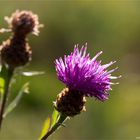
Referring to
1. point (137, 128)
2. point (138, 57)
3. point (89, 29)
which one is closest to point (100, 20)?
point (89, 29)

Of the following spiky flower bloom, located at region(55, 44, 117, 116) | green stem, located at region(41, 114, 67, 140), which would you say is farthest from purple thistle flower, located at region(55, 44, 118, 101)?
green stem, located at region(41, 114, 67, 140)

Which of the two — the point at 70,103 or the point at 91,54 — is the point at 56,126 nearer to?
the point at 70,103

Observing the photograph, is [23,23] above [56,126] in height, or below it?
above

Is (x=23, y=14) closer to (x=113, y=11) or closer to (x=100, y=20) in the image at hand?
(x=100, y=20)

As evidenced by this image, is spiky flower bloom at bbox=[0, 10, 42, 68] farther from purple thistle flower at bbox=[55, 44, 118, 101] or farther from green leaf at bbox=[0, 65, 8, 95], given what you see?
purple thistle flower at bbox=[55, 44, 118, 101]

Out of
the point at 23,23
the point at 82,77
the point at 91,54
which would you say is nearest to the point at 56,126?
the point at 82,77

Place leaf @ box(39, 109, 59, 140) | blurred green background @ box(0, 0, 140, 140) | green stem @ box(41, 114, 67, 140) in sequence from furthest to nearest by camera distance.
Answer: blurred green background @ box(0, 0, 140, 140) → leaf @ box(39, 109, 59, 140) → green stem @ box(41, 114, 67, 140)
